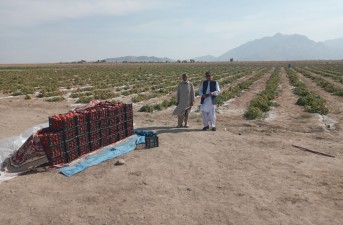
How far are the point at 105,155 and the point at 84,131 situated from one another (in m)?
0.77

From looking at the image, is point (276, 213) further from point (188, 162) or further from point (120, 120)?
point (120, 120)

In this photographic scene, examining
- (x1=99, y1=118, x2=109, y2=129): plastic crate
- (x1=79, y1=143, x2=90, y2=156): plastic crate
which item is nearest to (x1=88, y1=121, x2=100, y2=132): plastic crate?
(x1=99, y1=118, x2=109, y2=129): plastic crate

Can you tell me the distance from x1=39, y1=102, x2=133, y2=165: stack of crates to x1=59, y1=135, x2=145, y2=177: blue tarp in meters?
0.29

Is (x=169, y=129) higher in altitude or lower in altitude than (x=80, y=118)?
lower

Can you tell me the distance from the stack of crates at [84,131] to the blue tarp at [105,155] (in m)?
0.29

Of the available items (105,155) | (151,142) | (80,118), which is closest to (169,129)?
(151,142)

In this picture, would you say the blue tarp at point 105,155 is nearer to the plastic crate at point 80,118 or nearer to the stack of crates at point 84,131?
the stack of crates at point 84,131

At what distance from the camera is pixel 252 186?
6594 millimetres

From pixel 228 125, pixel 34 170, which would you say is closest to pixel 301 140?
pixel 228 125

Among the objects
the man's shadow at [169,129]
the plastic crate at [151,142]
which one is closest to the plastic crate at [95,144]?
the plastic crate at [151,142]

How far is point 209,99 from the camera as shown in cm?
1157

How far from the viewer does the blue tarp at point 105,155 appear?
7525 mm

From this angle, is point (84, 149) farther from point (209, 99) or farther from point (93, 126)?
point (209, 99)

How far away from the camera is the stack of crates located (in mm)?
7707
